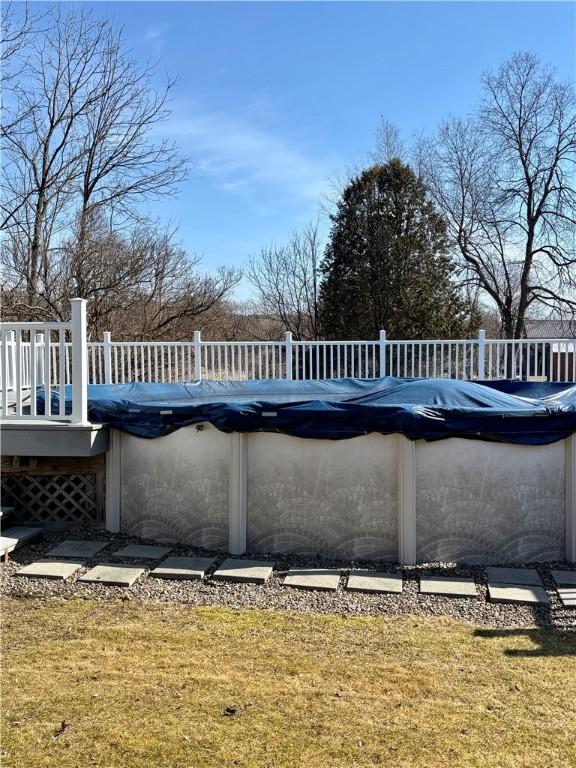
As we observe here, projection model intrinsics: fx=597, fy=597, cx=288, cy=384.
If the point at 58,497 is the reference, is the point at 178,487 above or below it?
above

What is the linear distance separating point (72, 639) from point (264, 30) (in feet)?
29.1

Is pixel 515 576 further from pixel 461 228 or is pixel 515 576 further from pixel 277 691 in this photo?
pixel 461 228

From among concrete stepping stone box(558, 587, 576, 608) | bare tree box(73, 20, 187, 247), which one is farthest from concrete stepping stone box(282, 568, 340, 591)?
bare tree box(73, 20, 187, 247)

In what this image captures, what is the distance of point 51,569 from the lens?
413 cm

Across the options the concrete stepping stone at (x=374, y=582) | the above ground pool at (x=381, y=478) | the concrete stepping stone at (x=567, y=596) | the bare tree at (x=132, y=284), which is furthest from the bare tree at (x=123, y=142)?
the concrete stepping stone at (x=567, y=596)

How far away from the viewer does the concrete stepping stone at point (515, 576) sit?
396cm

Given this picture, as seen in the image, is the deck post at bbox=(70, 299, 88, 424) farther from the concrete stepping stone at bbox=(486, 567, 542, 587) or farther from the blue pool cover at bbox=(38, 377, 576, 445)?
the concrete stepping stone at bbox=(486, 567, 542, 587)

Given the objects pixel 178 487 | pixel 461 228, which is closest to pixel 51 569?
pixel 178 487

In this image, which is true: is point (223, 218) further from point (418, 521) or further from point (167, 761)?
point (167, 761)

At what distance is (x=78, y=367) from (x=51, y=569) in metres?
1.61

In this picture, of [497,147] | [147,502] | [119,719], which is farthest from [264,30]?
[497,147]

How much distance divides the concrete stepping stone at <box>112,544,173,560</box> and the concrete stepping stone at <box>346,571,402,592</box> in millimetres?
1443

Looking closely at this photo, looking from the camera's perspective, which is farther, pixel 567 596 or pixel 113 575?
pixel 113 575

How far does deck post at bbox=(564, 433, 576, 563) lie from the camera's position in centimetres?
442
